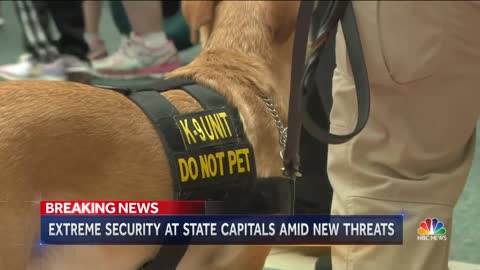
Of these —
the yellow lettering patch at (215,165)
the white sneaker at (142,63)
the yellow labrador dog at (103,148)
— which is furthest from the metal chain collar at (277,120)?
the white sneaker at (142,63)

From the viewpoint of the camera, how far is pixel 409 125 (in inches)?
50.6

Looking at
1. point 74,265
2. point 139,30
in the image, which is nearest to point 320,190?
point 74,265

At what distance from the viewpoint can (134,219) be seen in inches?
57.1

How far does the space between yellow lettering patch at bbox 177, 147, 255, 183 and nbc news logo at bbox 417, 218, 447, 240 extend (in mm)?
398

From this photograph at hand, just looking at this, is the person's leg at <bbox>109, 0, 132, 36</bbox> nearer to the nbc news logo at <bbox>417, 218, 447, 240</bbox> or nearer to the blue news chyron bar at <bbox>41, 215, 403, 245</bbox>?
the blue news chyron bar at <bbox>41, 215, 403, 245</bbox>

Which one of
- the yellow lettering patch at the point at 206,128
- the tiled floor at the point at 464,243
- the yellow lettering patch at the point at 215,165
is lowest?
the tiled floor at the point at 464,243

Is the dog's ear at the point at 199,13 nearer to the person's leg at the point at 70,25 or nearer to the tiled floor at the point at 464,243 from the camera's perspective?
the tiled floor at the point at 464,243

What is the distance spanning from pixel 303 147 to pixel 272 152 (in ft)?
1.25

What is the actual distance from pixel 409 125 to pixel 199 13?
2.70 feet

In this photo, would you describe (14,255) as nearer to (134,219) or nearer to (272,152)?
(134,219)

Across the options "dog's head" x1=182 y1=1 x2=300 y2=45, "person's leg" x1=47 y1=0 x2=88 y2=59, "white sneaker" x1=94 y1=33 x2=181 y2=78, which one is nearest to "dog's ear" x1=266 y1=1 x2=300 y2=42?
"dog's head" x1=182 y1=1 x2=300 y2=45

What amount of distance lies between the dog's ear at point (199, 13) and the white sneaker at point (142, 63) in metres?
1.87

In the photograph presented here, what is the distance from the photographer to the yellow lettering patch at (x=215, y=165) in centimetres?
146

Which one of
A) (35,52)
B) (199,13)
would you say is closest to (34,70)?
(35,52)
